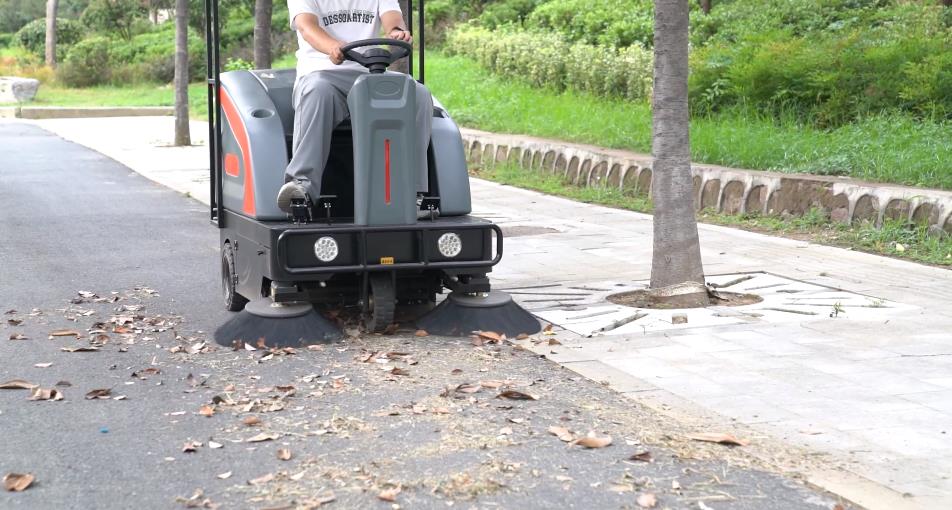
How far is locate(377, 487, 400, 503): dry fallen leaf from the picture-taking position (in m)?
4.26

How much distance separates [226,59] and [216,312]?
3570 centimetres

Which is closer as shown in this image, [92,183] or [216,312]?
[216,312]

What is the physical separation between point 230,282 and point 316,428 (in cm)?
293

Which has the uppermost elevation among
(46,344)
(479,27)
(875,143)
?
(479,27)

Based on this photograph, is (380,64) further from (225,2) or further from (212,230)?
(225,2)

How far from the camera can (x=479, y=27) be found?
30.9 metres

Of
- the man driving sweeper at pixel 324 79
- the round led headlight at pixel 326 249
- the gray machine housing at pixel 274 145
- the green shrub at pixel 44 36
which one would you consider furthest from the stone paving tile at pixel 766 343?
the green shrub at pixel 44 36

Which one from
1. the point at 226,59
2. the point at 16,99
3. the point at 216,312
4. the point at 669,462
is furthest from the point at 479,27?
the point at 669,462

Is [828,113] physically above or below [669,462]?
above

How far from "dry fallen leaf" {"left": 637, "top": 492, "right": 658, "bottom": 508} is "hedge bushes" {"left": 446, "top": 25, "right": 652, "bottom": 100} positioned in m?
13.3

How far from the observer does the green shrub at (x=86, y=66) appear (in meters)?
45.1

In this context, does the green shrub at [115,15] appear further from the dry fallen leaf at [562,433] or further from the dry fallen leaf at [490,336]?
the dry fallen leaf at [562,433]

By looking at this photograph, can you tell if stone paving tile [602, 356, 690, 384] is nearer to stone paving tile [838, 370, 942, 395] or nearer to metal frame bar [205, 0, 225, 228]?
stone paving tile [838, 370, 942, 395]

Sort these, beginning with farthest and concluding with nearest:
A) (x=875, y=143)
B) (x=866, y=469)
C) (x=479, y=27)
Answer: (x=479, y=27), (x=875, y=143), (x=866, y=469)
